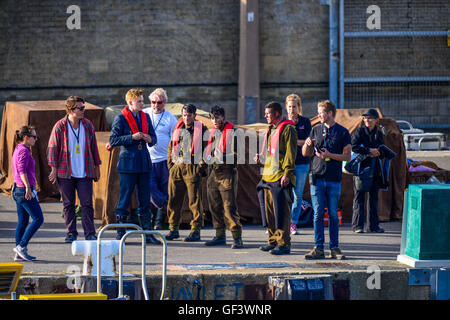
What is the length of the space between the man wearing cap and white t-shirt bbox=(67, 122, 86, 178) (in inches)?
151

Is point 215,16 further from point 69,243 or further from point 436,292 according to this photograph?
point 436,292

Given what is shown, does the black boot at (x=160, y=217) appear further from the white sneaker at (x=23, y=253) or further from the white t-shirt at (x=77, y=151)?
the white sneaker at (x=23, y=253)

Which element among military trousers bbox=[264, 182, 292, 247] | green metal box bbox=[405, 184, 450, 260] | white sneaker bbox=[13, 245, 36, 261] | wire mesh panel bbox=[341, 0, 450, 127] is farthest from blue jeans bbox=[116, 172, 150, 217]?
wire mesh panel bbox=[341, 0, 450, 127]

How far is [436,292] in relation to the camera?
26.5 feet

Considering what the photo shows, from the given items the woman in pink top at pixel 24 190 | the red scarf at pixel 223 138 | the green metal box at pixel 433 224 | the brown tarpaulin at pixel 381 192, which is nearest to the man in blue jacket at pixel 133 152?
the red scarf at pixel 223 138

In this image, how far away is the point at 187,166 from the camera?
970 cm

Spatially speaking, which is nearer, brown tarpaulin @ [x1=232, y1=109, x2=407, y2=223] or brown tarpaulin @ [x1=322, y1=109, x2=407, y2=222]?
brown tarpaulin @ [x1=232, y1=109, x2=407, y2=223]

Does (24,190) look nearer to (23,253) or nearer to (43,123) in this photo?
(23,253)

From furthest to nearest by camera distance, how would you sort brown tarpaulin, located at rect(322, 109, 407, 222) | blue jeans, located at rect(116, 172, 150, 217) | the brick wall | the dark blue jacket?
the brick wall < brown tarpaulin, located at rect(322, 109, 407, 222) < blue jeans, located at rect(116, 172, 150, 217) < the dark blue jacket

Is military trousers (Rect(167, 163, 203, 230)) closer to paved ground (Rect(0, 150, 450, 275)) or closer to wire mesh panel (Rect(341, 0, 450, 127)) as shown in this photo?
paved ground (Rect(0, 150, 450, 275))

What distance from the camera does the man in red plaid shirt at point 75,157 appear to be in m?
9.19

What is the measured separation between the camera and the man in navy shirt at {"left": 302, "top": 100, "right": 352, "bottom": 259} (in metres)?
8.74

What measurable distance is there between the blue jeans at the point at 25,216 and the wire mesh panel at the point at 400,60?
18.2 m

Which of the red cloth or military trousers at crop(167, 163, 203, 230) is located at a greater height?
the red cloth
